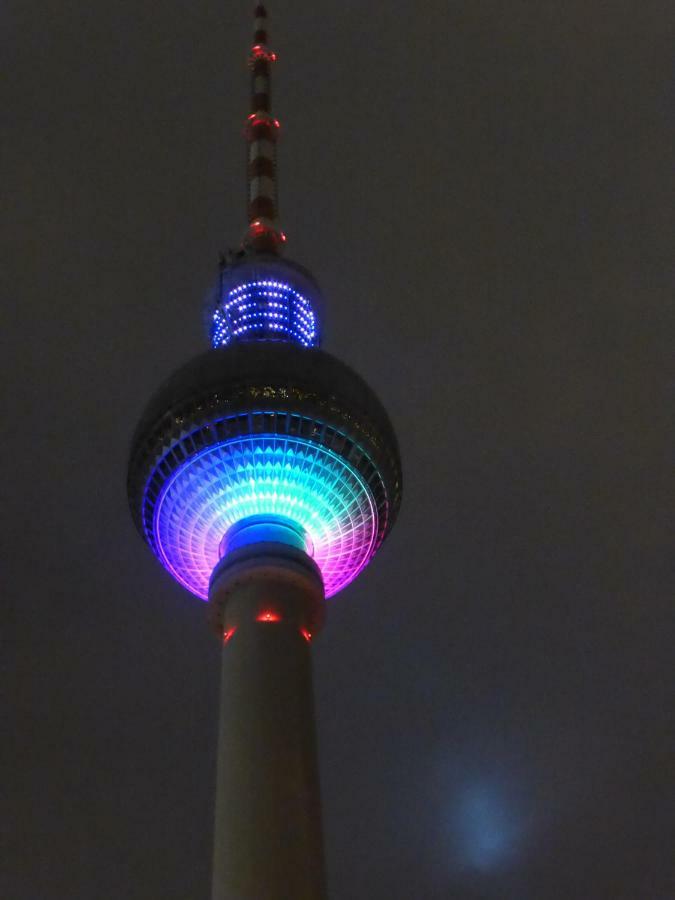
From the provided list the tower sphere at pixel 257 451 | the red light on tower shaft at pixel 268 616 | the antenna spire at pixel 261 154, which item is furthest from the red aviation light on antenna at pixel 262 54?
the red light on tower shaft at pixel 268 616

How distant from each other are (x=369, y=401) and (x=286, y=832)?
11994mm

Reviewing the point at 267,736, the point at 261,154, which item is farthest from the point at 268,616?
the point at 261,154

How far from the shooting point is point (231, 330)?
33125mm

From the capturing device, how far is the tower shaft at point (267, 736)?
18.7m

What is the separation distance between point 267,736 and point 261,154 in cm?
2548

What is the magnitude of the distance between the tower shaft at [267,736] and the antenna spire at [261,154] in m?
15.8

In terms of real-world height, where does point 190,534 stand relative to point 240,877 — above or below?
above

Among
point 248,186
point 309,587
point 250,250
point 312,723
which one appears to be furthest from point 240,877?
point 248,186

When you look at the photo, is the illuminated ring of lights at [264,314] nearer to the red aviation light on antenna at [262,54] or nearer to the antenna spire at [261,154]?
the antenna spire at [261,154]

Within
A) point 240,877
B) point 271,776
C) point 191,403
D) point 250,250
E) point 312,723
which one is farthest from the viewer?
point 250,250

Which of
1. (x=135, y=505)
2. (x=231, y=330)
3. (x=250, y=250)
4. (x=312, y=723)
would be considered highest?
(x=250, y=250)

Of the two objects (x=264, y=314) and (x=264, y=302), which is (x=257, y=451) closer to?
(x=264, y=314)

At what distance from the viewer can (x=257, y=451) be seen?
25.7m

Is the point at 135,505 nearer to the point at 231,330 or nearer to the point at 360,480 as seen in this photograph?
the point at 360,480
